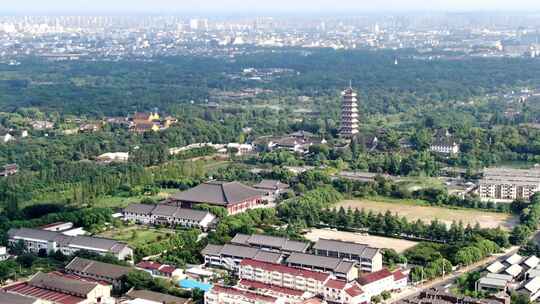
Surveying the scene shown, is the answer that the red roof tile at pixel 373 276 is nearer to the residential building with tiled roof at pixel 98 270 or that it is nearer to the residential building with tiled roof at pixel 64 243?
the residential building with tiled roof at pixel 98 270

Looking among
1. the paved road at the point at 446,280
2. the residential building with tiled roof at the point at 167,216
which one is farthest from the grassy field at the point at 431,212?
the residential building with tiled roof at the point at 167,216

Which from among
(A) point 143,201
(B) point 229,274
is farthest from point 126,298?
(A) point 143,201

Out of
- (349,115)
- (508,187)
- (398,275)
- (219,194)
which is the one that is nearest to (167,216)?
(219,194)

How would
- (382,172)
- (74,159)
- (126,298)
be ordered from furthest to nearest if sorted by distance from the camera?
1. (74,159)
2. (382,172)
3. (126,298)

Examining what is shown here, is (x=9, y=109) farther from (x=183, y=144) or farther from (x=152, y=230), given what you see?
(x=152, y=230)

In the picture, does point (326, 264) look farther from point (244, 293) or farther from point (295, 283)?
point (244, 293)
